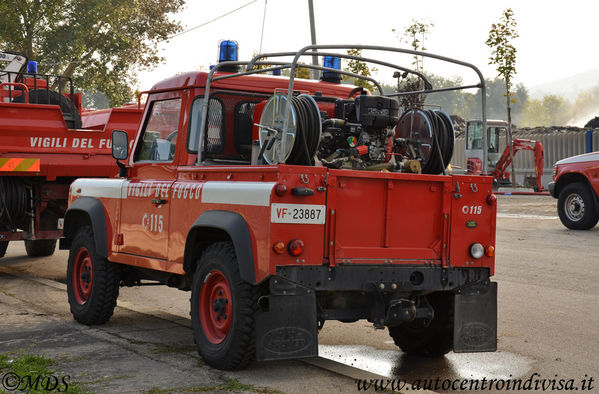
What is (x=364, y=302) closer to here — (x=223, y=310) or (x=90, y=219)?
(x=223, y=310)

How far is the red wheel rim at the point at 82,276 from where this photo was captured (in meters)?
8.33

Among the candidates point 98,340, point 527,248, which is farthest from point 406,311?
point 527,248

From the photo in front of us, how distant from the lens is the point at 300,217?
5805 mm

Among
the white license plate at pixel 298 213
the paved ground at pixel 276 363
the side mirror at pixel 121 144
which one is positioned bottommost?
the paved ground at pixel 276 363

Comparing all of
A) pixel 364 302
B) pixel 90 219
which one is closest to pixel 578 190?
pixel 90 219

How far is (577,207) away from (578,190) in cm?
51

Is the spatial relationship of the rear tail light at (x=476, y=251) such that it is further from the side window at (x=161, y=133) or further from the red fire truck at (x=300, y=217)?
the side window at (x=161, y=133)

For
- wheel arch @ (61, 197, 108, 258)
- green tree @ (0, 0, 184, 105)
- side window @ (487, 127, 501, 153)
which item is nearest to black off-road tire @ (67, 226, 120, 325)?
wheel arch @ (61, 197, 108, 258)

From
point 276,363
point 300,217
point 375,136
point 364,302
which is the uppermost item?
point 375,136

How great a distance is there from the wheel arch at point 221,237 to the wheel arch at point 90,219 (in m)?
1.52

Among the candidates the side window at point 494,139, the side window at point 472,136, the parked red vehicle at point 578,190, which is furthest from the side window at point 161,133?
the side window at point 472,136

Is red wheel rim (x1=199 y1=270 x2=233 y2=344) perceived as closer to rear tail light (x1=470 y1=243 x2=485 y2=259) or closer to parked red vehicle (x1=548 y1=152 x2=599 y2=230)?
rear tail light (x1=470 y1=243 x2=485 y2=259)

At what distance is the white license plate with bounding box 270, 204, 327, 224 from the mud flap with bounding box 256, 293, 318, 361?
51 centimetres

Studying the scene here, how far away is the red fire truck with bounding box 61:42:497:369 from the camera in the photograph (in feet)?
19.1
